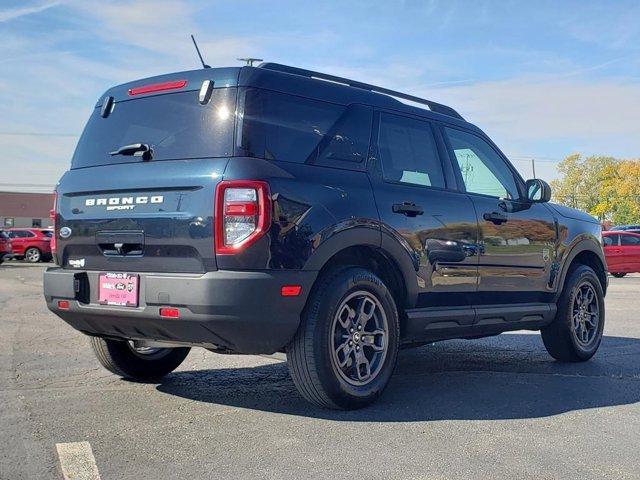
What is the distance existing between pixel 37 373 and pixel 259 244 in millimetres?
2706

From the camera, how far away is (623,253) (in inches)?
883

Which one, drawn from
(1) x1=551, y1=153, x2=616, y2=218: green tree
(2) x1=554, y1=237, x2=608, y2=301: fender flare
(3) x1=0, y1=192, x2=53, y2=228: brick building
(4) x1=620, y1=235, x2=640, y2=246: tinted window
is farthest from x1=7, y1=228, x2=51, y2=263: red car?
(1) x1=551, y1=153, x2=616, y2=218: green tree

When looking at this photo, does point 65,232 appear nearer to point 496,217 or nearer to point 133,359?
point 133,359

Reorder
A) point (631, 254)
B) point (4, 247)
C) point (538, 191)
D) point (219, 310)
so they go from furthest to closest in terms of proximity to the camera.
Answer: point (4, 247) → point (631, 254) → point (538, 191) → point (219, 310)

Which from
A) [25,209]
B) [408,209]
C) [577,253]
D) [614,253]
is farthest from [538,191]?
[25,209]

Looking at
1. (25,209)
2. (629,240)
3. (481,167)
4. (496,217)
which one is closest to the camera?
(496,217)

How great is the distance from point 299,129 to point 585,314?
12.0 feet

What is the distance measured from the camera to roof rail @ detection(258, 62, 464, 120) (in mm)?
4848

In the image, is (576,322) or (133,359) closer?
(133,359)

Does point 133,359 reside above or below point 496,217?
below

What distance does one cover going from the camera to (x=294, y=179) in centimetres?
439

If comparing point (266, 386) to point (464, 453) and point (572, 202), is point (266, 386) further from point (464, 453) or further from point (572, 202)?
point (572, 202)

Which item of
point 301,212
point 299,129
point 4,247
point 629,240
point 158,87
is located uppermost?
point 158,87

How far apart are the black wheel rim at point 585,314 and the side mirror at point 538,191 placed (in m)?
0.99
